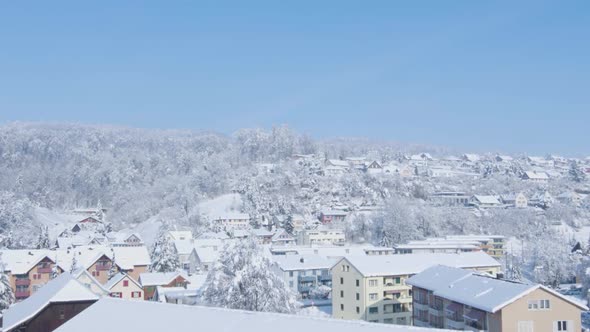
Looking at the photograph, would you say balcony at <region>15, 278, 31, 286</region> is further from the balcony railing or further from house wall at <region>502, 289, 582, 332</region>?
house wall at <region>502, 289, 582, 332</region>

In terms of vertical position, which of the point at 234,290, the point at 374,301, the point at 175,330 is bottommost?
the point at 374,301

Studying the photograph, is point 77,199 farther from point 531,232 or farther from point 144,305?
point 144,305

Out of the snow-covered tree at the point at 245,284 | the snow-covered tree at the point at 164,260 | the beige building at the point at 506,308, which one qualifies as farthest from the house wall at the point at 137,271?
the beige building at the point at 506,308

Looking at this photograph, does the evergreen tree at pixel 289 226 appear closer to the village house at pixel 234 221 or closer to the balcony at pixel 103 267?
the village house at pixel 234 221

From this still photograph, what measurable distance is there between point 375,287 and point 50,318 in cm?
1995

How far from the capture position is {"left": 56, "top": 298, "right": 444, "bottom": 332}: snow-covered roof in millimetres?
10758

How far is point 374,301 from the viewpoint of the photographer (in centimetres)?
3447

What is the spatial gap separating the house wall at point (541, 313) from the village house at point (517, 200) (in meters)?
75.7

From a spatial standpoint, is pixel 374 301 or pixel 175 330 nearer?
pixel 175 330

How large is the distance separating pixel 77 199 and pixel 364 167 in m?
60.1

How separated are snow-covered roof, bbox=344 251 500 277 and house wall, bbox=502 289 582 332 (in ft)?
39.0

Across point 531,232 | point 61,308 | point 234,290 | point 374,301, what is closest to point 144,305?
point 61,308

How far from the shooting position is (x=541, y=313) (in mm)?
23531

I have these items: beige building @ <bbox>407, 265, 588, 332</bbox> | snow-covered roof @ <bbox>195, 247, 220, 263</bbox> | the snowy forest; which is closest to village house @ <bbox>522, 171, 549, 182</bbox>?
the snowy forest
